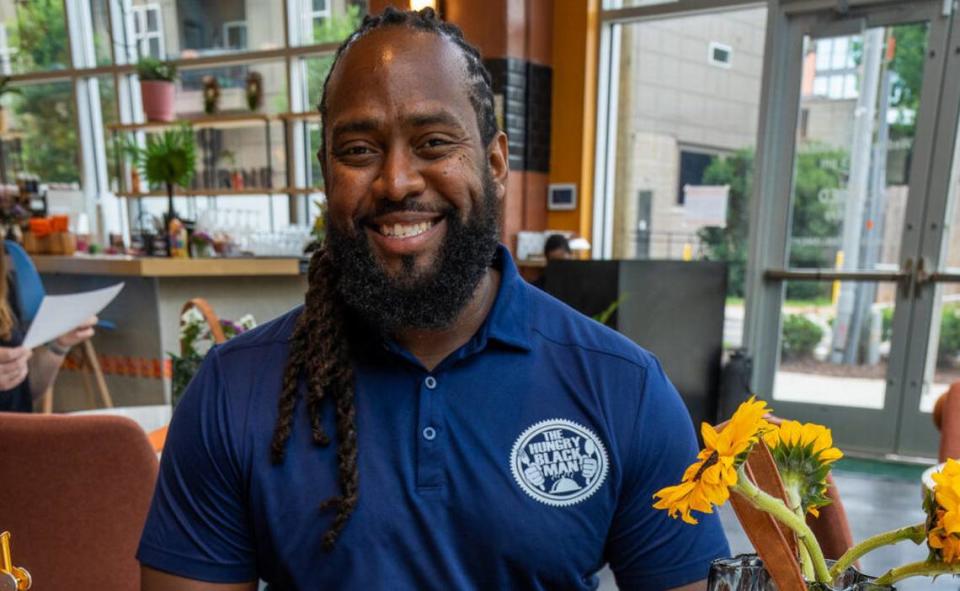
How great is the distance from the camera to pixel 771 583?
1.32 ft

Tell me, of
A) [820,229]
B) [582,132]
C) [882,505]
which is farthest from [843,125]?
[882,505]

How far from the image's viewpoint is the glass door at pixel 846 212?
3.75 metres

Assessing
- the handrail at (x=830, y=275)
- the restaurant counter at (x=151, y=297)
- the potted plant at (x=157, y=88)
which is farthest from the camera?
the potted plant at (x=157, y=88)

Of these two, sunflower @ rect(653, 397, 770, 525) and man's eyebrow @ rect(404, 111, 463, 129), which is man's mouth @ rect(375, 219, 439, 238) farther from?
sunflower @ rect(653, 397, 770, 525)

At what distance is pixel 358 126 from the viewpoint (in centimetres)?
90

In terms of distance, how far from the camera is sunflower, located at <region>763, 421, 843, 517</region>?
0.42m

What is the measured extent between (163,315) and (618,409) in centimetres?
332

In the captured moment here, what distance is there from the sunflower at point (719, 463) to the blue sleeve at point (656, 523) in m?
0.56

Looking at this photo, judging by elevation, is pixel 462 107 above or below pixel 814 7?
below

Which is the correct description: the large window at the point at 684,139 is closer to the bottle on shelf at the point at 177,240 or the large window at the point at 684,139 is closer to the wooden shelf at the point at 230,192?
the wooden shelf at the point at 230,192

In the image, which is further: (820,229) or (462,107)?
(820,229)

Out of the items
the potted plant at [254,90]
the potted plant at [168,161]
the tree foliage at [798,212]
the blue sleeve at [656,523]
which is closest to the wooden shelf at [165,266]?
the potted plant at [168,161]

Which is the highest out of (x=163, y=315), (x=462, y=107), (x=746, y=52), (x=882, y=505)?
(x=746, y=52)

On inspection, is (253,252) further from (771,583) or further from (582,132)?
(771,583)
